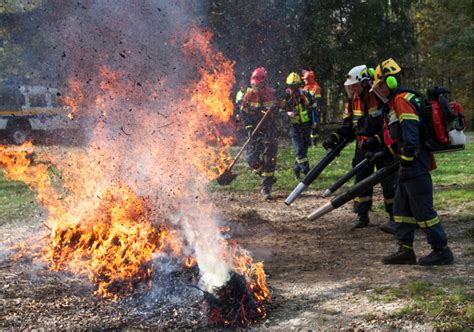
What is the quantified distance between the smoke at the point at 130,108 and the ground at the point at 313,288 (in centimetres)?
92

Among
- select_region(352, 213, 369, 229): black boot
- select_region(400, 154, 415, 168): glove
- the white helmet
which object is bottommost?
select_region(352, 213, 369, 229): black boot

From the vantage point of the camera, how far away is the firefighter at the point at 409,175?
205 inches

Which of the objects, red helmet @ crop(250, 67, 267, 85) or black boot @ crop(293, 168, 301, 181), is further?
black boot @ crop(293, 168, 301, 181)

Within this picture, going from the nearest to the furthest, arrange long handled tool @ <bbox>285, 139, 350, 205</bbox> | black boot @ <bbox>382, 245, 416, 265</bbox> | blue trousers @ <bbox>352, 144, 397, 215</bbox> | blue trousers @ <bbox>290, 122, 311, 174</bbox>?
black boot @ <bbox>382, 245, 416, 265</bbox>
long handled tool @ <bbox>285, 139, 350, 205</bbox>
blue trousers @ <bbox>352, 144, 397, 215</bbox>
blue trousers @ <bbox>290, 122, 311, 174</bbox>

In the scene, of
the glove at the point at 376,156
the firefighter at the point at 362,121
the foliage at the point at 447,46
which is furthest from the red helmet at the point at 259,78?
the foliage at the point at 447,46

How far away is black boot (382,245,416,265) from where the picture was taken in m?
5.48

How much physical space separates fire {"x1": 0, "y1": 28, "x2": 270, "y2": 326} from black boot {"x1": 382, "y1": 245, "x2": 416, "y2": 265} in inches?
59.3

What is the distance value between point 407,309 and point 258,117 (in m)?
6.35

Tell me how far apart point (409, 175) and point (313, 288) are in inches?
59.4

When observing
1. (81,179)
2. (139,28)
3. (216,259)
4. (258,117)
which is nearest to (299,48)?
(258,117)

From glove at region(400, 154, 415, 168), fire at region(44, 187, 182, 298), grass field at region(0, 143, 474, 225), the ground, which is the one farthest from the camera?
grass field at region(0, 143, 474, 225)

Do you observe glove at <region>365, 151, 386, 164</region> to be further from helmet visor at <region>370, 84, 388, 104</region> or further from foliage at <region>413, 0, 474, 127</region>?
foliage at <region>413, 0, 474, 127</region>

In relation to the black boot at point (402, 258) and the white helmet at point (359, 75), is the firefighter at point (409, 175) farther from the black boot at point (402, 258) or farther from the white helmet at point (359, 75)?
the white helmet at point (359, 75)

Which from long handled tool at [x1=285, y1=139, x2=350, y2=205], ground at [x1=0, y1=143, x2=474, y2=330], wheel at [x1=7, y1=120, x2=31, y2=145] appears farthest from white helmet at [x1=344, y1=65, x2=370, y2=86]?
wheel at [x1=7, y1=120, x2=31, y2=145]
